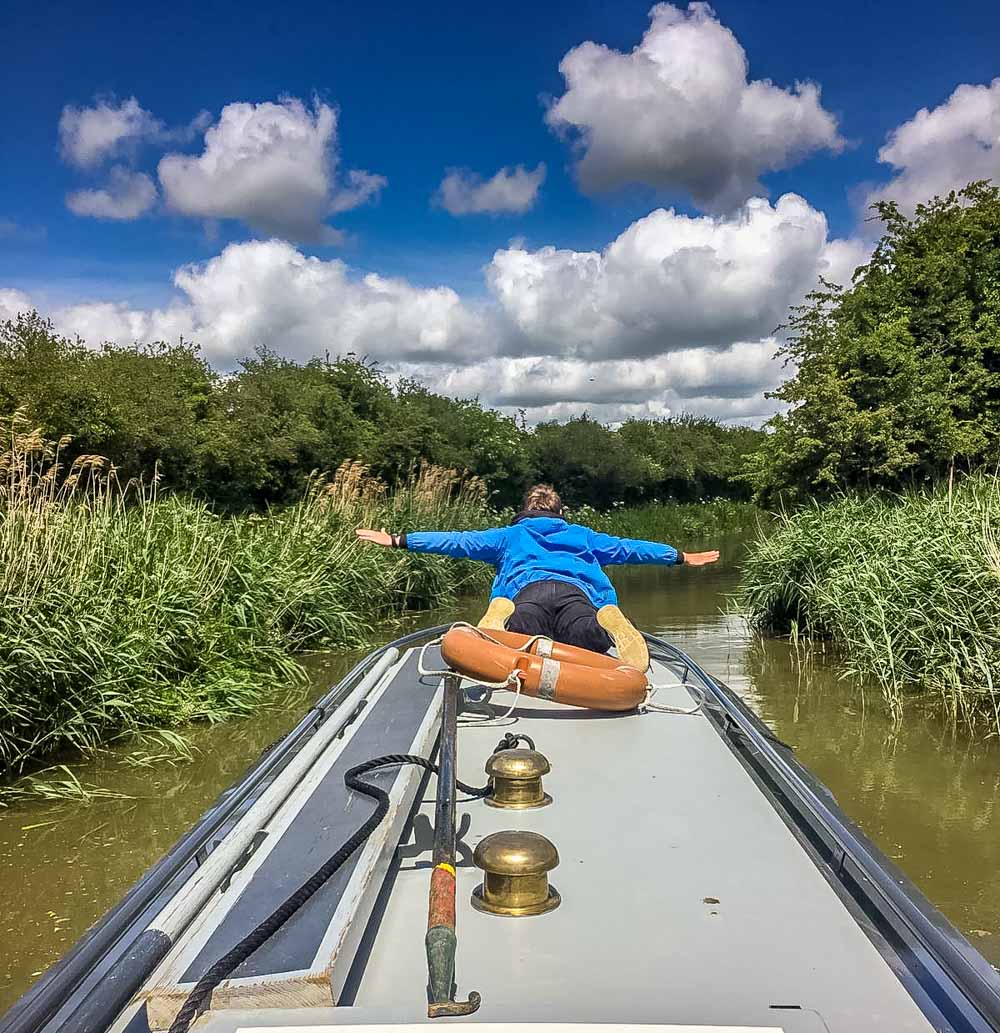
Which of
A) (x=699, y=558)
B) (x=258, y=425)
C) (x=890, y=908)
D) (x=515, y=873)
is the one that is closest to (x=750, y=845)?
(x=890, y=908)

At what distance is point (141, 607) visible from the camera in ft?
19.8

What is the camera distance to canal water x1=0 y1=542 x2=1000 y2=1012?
3590 mm

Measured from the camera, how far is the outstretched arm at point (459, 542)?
5.08m

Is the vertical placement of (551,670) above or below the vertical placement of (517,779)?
above

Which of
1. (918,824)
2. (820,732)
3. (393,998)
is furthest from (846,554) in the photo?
(393,998)

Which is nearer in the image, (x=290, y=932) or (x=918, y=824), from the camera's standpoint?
(x=290, y=932)

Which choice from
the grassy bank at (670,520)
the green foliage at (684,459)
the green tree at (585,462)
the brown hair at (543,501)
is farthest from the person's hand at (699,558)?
the green foliage at (684,459)

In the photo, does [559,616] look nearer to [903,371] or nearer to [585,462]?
[903,371]

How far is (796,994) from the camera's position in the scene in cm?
156

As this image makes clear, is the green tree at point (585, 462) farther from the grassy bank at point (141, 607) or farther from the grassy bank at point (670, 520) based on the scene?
the grassy bank at point (141, 607)

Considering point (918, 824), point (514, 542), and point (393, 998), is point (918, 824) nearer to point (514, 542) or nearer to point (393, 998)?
point (514, 542)

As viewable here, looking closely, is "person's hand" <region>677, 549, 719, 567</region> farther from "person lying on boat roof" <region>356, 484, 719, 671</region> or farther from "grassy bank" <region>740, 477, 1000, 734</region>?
"grassy bank" <region>740, 477, 1000, 734</region>

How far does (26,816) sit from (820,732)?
4.93 meters

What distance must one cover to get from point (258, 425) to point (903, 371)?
1119 cm
